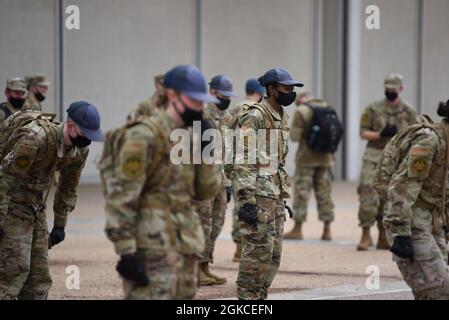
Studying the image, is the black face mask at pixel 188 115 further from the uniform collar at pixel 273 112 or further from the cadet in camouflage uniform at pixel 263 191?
the uniform collar at pixel 273 112

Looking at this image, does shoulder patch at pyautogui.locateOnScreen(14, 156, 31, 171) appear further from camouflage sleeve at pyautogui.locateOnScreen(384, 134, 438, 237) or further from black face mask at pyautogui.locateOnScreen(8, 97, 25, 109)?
black face mask at pyautogui.locateOnScreen(8, 97, 25, 109)

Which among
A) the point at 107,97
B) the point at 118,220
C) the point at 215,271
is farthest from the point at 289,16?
the point at 118,220

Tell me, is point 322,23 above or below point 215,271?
above

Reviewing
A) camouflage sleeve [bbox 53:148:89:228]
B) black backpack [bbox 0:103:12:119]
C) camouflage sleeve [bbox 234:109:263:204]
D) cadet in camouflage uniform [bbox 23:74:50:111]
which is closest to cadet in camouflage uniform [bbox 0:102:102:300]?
camouflage sleeve [bbox 53:148:89:228]

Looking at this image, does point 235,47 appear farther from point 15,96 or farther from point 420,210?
point 420,210

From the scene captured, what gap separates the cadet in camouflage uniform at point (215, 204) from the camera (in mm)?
10195

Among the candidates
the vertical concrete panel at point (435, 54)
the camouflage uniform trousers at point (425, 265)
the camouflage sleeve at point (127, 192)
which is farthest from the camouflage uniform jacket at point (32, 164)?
the vertical concrete panel at point (435, 54)

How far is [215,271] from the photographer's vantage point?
11477 millimetres

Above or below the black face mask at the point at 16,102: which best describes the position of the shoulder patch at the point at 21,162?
below

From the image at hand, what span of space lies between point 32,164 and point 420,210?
9.20 ft

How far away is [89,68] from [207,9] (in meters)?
2.87

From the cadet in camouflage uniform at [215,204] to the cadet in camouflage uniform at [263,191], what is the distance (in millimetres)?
1481

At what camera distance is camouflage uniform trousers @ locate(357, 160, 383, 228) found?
13.2 meters

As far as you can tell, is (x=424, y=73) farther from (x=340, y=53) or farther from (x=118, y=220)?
(x=118, y=220)
